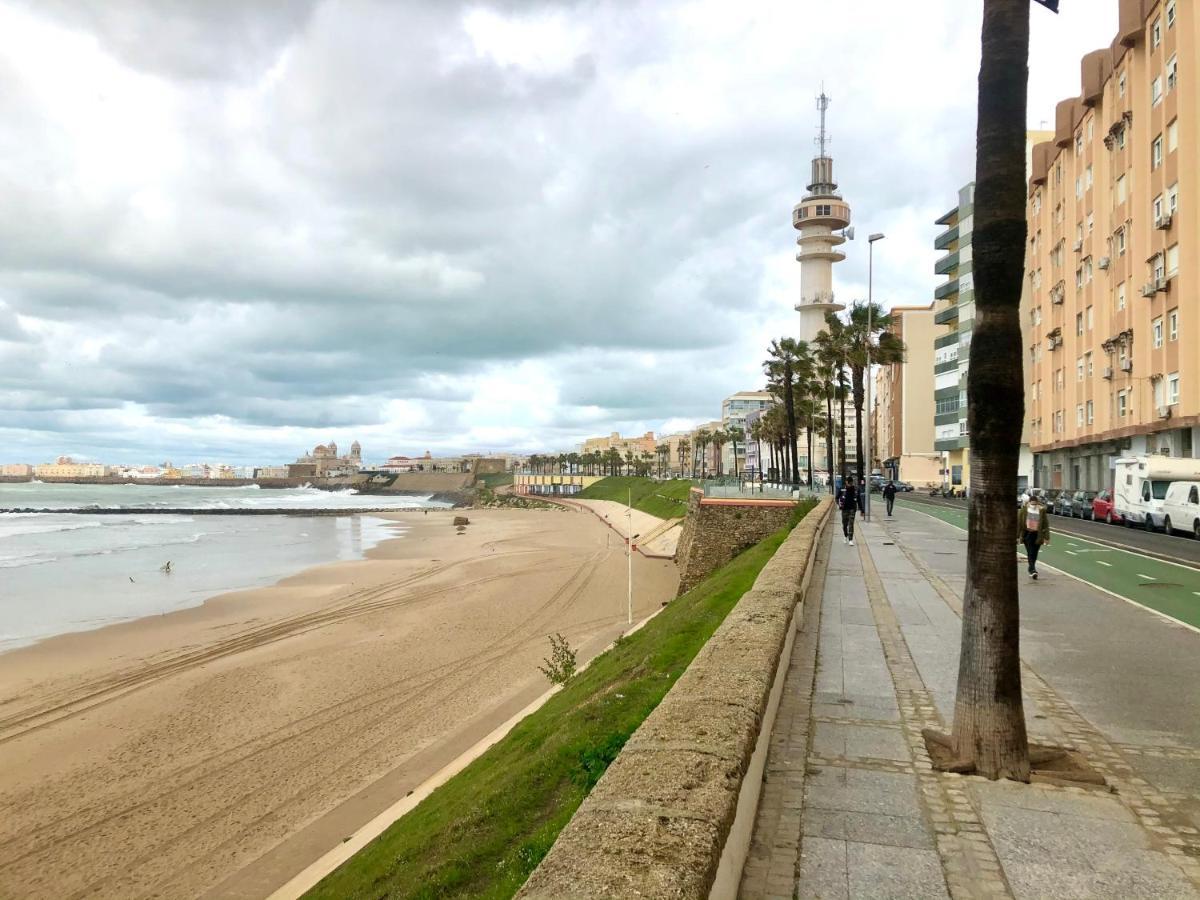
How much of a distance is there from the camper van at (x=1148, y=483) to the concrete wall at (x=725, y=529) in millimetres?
12563

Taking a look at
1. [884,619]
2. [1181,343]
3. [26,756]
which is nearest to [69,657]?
[26,756]

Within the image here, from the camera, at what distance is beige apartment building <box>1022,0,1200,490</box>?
1255 inches

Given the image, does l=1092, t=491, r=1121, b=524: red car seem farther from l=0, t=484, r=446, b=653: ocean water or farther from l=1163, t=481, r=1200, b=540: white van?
l=0, t=484, r=446, b=653: ocean water

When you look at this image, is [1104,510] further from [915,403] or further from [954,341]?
[915,403]

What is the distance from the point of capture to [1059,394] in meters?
50.0

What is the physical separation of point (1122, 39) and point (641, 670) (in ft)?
135

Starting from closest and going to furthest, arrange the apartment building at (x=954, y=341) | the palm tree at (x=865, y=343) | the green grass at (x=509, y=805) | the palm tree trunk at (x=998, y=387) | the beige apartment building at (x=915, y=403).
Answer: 1. the palm tree trunk at (x=998, y=387)
2. the green grass at (x=509, y=805)
3. the palm tree at (x=865, y=343)
4. the apartment building at (x=954, y=341)
5. the beige apartment building at (x=915, y=403)

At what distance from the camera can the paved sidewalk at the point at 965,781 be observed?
3.81m

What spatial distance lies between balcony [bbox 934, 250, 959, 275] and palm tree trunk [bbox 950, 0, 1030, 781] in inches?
3125

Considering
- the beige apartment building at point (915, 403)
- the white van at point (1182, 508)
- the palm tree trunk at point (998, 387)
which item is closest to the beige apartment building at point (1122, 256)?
the white van at point (1182, 508)

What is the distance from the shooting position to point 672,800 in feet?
10.8

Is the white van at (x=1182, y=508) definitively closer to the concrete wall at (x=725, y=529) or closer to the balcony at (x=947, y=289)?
the concrete wall at (x=725, y=529)

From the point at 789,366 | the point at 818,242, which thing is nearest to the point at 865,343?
the point at 789,366

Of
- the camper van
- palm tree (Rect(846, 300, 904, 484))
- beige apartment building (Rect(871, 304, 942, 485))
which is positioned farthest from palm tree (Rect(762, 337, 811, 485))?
beige apartment building (Rect(871, 304, 942, 485))
